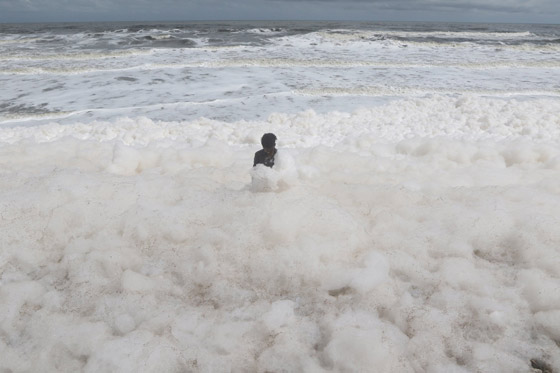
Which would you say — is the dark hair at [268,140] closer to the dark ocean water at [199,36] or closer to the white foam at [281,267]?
the white foam at [281,267]

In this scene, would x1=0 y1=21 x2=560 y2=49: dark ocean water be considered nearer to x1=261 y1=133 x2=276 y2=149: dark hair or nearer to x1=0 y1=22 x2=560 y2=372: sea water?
x1=0 y1=22 x2=560 y2=372: sea water

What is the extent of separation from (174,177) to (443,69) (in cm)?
1443

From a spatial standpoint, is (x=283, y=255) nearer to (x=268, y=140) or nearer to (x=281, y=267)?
(x=281, y=267)

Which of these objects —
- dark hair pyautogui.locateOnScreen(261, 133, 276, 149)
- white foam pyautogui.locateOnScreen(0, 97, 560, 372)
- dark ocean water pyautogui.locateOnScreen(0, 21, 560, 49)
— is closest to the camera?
white foam pyautogui.locateOnScreen(0, 97, 560, 372)

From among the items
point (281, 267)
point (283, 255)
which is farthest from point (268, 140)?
point (281, 267)

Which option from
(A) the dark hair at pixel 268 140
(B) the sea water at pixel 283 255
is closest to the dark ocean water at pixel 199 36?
(B) the sea water at pixel 283 255

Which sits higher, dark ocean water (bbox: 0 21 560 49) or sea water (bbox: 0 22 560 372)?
dark ocean water (bbox: 0 21 560 49)

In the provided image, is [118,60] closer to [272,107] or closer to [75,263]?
[272,107]

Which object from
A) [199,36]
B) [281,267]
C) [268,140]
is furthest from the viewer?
[199,36]

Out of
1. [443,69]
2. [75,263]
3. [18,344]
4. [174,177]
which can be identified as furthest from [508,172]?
[443,69]

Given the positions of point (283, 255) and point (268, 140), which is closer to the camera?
point (283, 255)

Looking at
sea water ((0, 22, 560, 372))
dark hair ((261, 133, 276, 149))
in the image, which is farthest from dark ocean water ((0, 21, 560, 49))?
dark hair ((261, 133, 276, 149))

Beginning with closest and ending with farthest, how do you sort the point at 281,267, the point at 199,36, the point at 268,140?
the point at 281,267 → the point at 268,140 → the point at 199,36

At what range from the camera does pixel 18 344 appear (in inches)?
106
